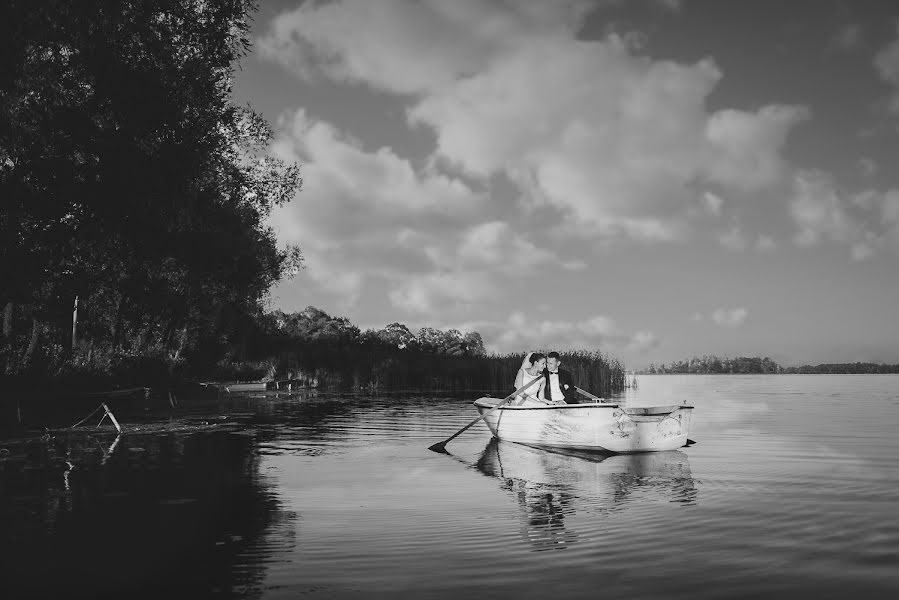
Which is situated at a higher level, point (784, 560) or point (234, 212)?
point (234, 212)

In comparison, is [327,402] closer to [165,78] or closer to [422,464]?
[165,78]

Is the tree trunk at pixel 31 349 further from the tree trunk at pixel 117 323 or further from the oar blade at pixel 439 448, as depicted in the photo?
the oar blade at pixel 439 448

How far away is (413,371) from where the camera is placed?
49.2 metres

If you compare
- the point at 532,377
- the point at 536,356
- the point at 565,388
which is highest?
the point at 536,356

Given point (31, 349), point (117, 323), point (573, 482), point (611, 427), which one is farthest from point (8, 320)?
point (573, 482)

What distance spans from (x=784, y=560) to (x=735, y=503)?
3.15 meters

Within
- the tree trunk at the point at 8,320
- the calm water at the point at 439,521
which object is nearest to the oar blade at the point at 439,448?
the calm water at the point at 439,521

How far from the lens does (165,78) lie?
64.4ft

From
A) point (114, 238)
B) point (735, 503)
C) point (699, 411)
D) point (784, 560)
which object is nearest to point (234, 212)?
point (114, 238)

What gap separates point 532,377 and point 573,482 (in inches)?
278

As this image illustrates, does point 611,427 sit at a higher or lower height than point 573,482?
higher

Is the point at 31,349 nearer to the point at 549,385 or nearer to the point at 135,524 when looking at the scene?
the point at 549,385

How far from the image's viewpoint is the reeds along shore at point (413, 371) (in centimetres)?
4381

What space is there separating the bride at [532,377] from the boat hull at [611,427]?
3.55ft
